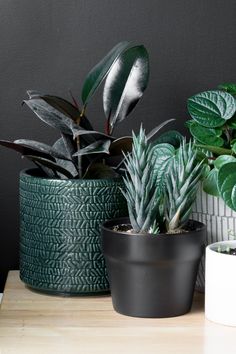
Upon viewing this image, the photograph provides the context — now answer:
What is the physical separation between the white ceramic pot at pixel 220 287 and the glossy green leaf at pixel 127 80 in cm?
27

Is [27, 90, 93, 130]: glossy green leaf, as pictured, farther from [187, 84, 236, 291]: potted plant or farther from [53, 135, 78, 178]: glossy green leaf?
[187, 84, 236, 291]: potted plant

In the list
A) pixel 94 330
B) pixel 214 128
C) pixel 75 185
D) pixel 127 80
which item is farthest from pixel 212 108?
pixel 94 330

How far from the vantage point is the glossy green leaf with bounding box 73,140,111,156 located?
1.22m

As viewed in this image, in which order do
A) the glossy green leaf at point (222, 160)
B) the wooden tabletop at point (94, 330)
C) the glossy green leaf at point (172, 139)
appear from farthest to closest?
the glossy green leaf at point (172, 139), the glossy green leaf at point (222, 160), the wooden tabletop at point (94, 330)

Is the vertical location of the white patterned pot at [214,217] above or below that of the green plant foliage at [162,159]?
below

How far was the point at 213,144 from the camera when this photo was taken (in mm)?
1267

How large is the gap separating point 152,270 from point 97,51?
456mm

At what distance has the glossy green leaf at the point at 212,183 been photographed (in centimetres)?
123

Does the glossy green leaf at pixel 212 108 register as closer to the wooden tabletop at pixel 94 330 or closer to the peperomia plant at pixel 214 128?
the peperomia plant at pixel 214 128

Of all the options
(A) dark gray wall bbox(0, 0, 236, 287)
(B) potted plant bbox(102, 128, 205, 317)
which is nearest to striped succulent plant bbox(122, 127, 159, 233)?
(B) potted plant bbox(102, 128, 205, 317)

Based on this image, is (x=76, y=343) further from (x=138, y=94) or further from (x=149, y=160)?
(x=138, y=94)

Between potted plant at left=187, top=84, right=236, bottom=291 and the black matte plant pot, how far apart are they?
0.06m

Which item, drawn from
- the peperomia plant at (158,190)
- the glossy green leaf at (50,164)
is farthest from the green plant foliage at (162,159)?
the glossy green leaf at (50,164)

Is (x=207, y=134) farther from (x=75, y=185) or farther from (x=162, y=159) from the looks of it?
(x=75, y=185)
